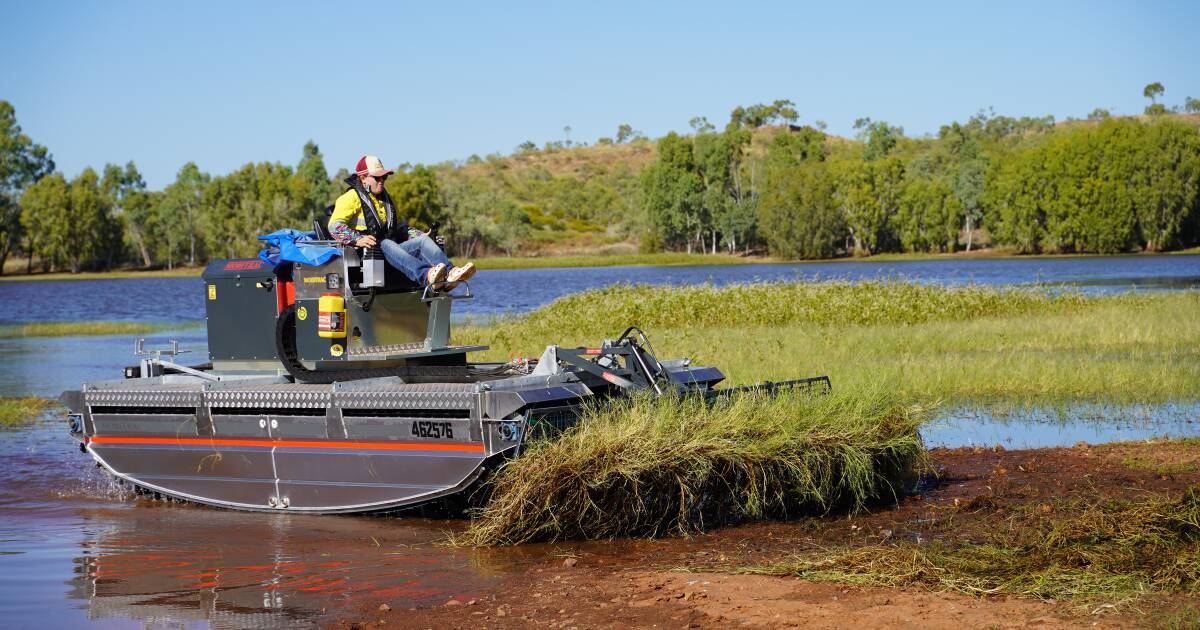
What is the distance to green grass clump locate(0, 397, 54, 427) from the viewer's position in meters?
17.5

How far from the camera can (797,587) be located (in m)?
7.41

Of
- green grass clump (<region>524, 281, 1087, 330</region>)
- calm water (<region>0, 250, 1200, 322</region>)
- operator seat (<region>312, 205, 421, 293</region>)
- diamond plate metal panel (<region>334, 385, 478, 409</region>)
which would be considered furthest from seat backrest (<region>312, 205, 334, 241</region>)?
calm water (<region>0, 250, 1200, 322</region>)

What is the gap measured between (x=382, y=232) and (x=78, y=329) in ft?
109

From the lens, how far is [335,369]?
1063 cm

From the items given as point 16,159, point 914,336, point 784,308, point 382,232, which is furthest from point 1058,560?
point 16,159

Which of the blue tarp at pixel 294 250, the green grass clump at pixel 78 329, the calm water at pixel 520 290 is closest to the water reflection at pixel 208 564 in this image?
the blue tarp at pixel 294 250

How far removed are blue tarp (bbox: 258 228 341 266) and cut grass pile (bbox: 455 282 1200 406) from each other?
174 inches

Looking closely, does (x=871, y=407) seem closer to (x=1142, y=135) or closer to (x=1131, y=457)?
(x=1131, y=457)

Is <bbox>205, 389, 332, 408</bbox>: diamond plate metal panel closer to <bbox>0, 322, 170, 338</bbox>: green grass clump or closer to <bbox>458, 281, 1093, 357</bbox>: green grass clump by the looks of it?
<bbox>458, 281, 1093, 357</bbox>: green grass clump

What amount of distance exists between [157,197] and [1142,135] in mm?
92592

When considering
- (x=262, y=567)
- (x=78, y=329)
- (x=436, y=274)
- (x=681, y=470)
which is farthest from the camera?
(x=78, y=329)

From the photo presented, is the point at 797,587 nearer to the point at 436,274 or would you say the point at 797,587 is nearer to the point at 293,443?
the point at 436,274

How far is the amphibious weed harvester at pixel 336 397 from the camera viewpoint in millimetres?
9461

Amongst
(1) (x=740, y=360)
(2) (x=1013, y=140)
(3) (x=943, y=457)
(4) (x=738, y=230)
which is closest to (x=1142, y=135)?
(4) (x=738, y=230)
